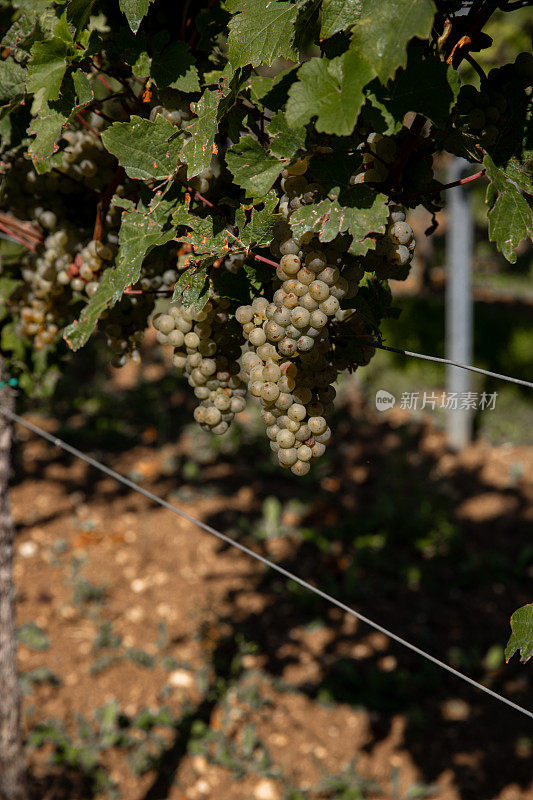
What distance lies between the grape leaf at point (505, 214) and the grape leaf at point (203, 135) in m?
0.42

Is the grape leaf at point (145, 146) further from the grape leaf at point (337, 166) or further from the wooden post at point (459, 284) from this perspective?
the wooden post at point (459, 284)

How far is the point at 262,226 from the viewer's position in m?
1.09

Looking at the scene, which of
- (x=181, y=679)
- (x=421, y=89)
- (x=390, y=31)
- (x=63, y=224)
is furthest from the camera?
(x=181, y=679)

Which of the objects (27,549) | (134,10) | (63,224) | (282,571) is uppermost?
(134,10)

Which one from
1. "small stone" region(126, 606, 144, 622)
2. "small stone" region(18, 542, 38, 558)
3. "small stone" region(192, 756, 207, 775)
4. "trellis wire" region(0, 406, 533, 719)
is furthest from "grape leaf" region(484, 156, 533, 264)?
"small stone" region(18, 542, 38, 558)

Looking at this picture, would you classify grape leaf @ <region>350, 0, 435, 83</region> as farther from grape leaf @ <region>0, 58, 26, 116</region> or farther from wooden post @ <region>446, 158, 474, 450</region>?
wooden post @ <region>446, 158, 474, 450</region>

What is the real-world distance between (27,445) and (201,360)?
13.3 feet

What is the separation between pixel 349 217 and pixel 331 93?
17cm

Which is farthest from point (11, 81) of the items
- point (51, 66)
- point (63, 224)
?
point (63, 224)

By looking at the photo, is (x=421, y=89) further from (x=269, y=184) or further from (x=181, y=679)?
(x=181, y=679)

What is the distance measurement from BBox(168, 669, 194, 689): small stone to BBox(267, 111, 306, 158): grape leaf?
2831 mm

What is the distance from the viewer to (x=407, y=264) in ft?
3.85

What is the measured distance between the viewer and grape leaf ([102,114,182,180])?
1146mm

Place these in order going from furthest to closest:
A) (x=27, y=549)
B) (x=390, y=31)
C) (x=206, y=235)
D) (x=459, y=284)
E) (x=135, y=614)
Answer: (x=459, y=284) < (x=27, y=549) < (x=135, y=614) < (x=206, y=235) < (x=390, y=31)
